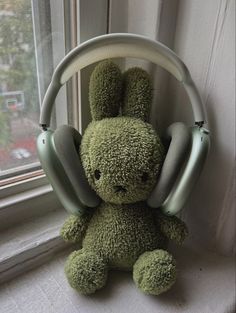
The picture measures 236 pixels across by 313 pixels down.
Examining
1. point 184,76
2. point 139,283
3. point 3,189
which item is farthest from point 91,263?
point 184,76

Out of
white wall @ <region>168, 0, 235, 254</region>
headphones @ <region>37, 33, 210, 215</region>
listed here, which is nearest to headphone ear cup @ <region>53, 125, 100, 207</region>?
headphones @ <region>37, 33, 210, 215</region>

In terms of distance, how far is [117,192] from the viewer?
0.44 meters

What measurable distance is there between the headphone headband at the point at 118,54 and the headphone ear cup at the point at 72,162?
0.04 metres

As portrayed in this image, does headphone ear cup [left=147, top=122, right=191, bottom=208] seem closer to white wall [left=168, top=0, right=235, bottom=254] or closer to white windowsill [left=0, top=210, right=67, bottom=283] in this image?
white wall [left=168, top=0, right=235, bottom=254]

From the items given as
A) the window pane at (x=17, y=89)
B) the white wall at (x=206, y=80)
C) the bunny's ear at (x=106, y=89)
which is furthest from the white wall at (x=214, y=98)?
the window pane at (x=17, y=89)

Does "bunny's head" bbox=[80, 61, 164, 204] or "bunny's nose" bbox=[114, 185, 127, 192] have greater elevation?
"bunny's head" bbox=[80, 61, 164, 204]

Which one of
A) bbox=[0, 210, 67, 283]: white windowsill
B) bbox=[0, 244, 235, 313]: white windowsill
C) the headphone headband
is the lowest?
bbox=[0, 244, 235, 313]: white windowsill

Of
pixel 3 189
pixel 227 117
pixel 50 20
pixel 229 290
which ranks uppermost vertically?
pixel 50 20

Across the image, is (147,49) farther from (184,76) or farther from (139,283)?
(139,283)

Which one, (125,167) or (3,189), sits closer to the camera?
(125,167)

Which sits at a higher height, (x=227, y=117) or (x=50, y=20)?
(x=50, y=20)

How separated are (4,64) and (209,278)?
1.63 ft

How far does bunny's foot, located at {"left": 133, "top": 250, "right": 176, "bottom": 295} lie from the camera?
0.43 meters

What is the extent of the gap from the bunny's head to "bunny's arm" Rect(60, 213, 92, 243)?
0.07m
